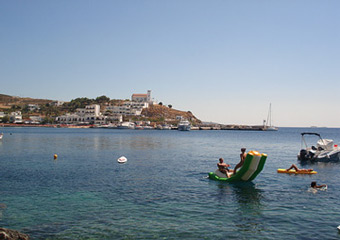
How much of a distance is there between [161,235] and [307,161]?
111 ft

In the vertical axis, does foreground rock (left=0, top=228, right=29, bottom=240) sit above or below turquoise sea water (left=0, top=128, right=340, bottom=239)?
above

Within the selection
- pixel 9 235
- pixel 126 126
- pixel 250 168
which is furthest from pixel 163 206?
pixel 126 126

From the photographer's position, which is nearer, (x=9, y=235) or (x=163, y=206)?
(x=9, y=235)

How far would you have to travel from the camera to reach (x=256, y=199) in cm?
1864

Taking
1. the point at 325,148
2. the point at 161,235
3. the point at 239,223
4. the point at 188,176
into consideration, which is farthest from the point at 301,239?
the point at 325,148

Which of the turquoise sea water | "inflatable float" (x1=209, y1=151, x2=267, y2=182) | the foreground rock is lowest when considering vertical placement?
the turquoise sea water

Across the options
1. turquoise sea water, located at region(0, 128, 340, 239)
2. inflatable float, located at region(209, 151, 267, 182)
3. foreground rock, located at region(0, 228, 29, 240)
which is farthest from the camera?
inflatable float, located at region(209, 151, 267, 182)

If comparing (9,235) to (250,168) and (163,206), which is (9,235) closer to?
(163,206)

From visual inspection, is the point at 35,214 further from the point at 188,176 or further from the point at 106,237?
the point at 188,176

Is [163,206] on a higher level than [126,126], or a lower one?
lower

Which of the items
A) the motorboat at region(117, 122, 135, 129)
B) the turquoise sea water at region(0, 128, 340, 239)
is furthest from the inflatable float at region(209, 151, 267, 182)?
the motorboat at region(117, 122, 135, 129)

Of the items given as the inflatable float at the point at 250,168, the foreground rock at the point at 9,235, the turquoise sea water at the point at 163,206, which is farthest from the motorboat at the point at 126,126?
the foreground rock at the point at 9,235

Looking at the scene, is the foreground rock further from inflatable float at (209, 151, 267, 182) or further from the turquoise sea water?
inflatable float at (209, 151, 267, 182)

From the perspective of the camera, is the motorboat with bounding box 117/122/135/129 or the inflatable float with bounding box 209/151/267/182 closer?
the inflatable float with bounding box 209/151/267/182
